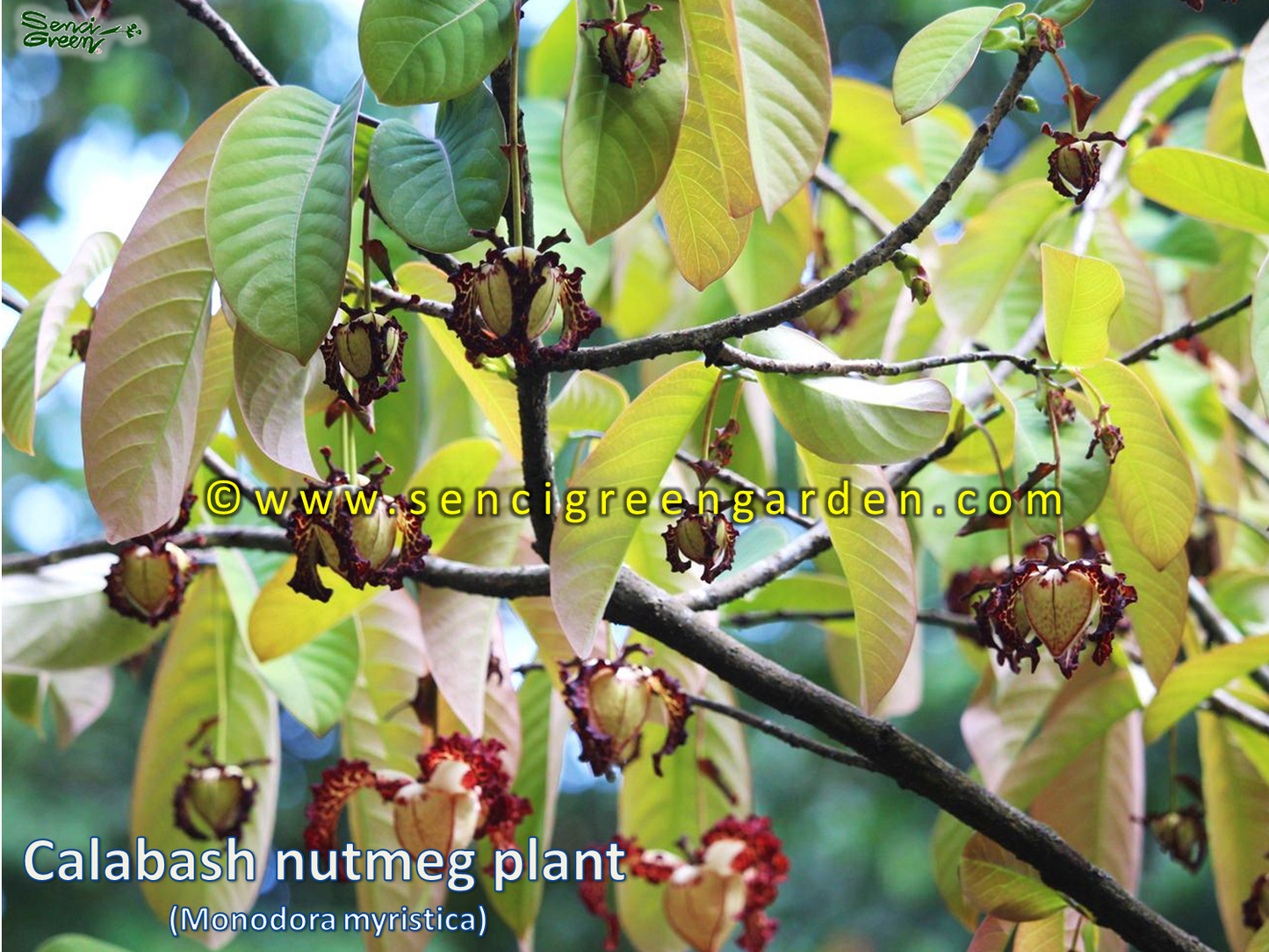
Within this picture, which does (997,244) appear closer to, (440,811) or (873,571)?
(873,571)

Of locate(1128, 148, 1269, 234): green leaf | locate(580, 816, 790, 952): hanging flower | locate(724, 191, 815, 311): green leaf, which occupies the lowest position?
locate(580, 816, 790, 952): hanging flower

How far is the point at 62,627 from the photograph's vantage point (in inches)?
35.3

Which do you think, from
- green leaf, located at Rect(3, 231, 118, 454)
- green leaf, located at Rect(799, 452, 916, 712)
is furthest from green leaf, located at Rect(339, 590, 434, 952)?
green leaf, located at Rect(799, 452, 916, 712)

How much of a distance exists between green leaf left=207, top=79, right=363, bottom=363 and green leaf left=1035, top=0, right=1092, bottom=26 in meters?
0.31

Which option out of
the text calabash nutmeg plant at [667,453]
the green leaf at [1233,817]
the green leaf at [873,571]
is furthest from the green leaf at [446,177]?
the green leaf at [1233,817]

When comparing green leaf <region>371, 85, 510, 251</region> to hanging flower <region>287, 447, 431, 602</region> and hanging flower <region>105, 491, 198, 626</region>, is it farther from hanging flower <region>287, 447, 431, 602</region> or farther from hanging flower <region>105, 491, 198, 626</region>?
hanging flower <region>105, 491, 198, 626</region>

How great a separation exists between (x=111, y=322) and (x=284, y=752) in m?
3.61

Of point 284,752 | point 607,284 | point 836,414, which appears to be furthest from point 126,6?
point 836,414

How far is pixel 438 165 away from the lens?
51cm

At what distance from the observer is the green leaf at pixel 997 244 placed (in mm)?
953

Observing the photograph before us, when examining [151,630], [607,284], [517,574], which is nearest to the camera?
[517,574]

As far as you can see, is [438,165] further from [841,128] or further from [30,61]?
[30,61]

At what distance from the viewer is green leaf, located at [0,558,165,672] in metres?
0.89

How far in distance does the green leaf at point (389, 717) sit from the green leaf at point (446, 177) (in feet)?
1.55
